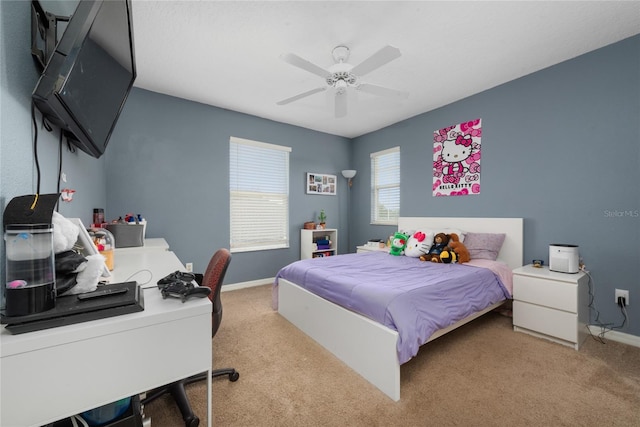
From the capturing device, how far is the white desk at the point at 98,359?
2.25ft

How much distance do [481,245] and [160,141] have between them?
4.06m

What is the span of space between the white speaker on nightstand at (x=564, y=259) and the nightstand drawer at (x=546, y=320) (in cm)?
40

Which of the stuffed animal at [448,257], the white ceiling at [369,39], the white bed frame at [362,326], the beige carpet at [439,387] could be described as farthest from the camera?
the stuffed animal at [448,257]

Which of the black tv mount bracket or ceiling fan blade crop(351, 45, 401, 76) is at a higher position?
ceiling fan blade crop(351, 45, 401, 76)

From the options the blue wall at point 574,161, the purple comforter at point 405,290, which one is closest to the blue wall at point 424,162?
the blue wall at point 574,161

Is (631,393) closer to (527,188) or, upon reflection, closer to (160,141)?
(527,188)

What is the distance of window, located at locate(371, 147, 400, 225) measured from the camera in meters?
4.27

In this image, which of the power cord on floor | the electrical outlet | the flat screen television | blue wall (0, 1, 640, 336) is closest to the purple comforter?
the power cord on floor

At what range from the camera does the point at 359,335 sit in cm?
180

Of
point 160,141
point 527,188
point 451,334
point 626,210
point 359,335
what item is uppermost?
point 160,141

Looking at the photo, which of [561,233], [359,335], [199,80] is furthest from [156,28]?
[561,233]

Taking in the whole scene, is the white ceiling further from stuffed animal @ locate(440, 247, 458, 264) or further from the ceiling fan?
stuffed animal @ locate(440, 247, 458, 264)

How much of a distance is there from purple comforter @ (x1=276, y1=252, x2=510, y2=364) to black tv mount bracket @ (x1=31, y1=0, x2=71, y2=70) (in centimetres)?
201

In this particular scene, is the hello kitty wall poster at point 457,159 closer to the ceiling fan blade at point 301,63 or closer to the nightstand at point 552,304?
the nightstand at point 552,304
